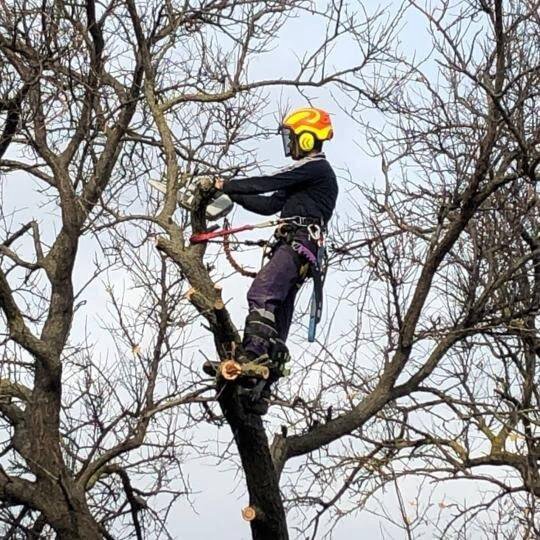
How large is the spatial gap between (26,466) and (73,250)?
5.07 ft

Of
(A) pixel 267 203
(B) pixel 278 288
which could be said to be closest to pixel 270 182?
(A) pixel 267 203

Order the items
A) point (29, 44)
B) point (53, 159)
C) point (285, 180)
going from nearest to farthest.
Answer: point (285, 180) < point (29, 44) < point (53, 159)

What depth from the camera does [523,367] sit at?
29.6 ft

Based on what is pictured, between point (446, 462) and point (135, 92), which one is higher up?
Result: point (135, 92)

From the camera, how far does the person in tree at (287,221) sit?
5051mm

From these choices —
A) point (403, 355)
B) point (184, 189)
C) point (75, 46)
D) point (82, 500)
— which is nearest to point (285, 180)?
point (184, 189)

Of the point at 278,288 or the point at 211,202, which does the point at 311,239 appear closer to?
the point at 278,288

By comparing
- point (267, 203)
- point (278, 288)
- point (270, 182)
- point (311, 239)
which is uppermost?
point (267, 203)

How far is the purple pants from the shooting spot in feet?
16.9

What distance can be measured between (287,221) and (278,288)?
409mm

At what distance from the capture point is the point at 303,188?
555 centimetres

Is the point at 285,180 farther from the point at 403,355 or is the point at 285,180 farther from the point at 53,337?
the point at 53,337

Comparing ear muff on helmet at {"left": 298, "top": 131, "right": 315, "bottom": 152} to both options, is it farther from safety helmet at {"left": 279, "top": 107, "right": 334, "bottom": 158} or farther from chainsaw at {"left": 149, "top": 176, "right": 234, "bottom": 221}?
chainsaw at {"left": 149, "top": 176, "right": 234, "bottom": 221}

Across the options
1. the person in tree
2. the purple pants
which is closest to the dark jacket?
the person in tree
